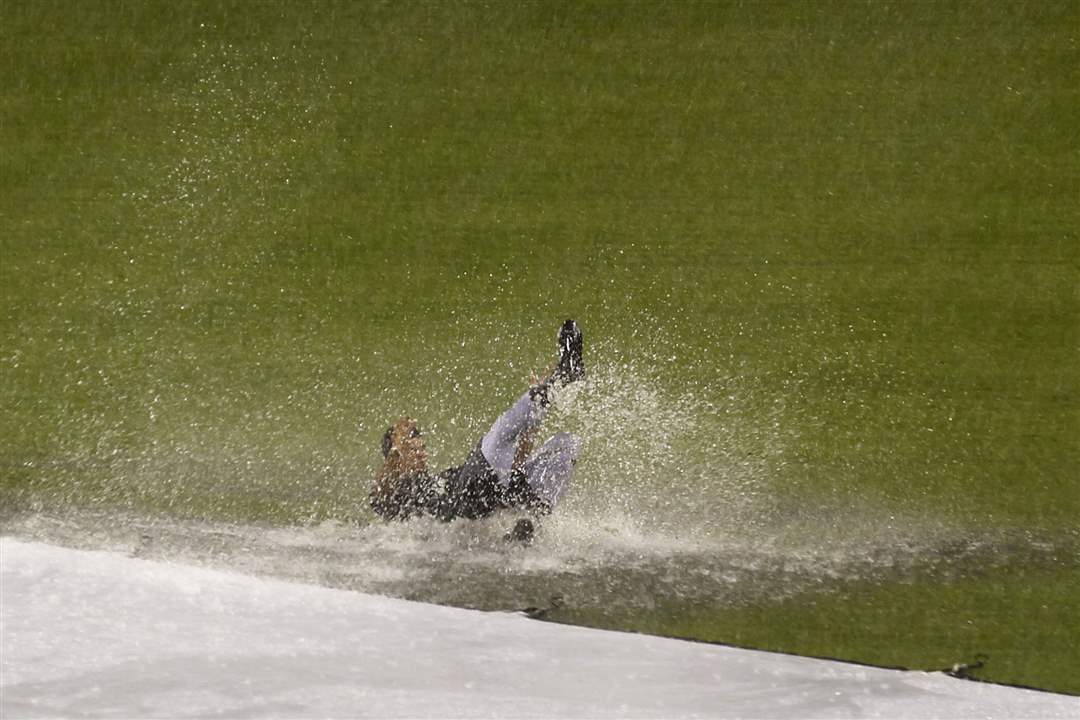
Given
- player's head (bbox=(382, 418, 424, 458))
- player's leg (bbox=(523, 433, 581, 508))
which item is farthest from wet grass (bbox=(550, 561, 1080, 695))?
player's head (bbox=(382, 418, 424, 458))

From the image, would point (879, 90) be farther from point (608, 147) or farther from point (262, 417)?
point (262, 417)

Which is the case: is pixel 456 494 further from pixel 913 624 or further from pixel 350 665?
pixel 913 624

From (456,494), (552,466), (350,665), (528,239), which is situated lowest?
(350,665)

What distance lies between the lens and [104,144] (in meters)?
6.33

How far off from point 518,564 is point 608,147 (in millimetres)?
2397

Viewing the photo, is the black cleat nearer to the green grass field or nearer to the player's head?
the player's head

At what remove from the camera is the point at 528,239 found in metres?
6.05

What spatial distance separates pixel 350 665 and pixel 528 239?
2.83m

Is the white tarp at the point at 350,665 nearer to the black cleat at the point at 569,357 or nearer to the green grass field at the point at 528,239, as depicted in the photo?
the black cleat at the point at 569,357

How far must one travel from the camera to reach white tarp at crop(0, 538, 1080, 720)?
3.47m

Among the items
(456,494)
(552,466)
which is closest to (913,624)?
(552,466)

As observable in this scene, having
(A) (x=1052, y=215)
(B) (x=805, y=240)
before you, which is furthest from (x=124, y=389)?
(A) (x=1052, y=215)

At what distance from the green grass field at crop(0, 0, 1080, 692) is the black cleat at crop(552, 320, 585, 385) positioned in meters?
0.72

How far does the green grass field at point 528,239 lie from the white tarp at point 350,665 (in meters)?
1.05
